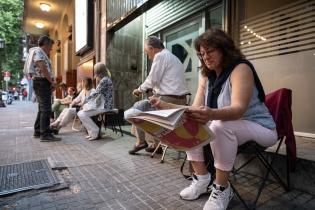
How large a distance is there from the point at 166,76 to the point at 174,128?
7.59 feet

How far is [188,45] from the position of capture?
632 cm

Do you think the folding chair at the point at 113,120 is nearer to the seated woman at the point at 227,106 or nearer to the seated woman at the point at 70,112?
the seated woman at the point at 70,112

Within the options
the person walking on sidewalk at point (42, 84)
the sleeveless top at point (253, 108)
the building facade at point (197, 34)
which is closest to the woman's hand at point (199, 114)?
the sleeveless top at point (253, 108)

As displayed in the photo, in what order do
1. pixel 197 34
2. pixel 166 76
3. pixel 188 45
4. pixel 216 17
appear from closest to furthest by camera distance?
1. pixel 166 76
2. pixel 216 17
3. pixel 197 34
4. pixel 188 45

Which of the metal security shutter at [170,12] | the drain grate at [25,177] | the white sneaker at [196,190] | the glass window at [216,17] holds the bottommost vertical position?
the drain grate at [25,177]

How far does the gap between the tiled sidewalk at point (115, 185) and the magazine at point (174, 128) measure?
0.66 meters

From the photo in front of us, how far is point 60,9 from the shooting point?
14.2 meters

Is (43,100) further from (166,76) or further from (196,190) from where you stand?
(196,190)

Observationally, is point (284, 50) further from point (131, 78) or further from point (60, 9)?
point (60, 9)

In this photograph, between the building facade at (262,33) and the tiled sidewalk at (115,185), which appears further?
the building facade at (262,33)

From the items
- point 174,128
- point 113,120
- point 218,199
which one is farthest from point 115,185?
point 113,120

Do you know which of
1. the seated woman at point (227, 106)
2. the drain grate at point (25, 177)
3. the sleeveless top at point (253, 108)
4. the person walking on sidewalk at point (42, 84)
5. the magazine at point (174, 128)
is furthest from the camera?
the person walking on sidewalk at point (42, 84)

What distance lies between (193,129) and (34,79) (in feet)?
14.5

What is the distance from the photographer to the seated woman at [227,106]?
2.00m
